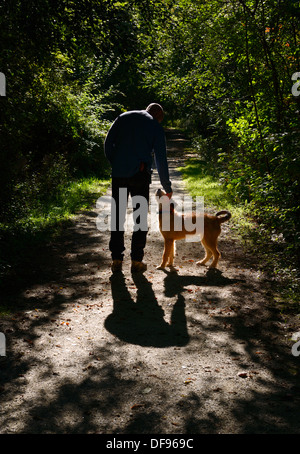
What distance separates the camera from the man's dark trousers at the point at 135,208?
6.07 meters

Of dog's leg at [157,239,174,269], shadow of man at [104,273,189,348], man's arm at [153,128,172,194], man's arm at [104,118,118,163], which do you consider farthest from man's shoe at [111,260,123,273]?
man's arm at [104,118,118,163]

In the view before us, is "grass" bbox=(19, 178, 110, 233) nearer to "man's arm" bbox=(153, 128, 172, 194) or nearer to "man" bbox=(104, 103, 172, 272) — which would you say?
"man" bbox=(104, 103, 172, 272)

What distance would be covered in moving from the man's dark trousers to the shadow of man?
65 cm

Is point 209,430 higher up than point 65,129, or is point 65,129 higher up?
point 65,129

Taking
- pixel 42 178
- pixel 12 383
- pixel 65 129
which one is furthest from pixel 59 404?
pixel 65 129

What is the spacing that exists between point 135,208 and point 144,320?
73.8 inches

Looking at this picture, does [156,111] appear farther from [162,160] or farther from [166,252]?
[166,252]

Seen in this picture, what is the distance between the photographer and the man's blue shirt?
5980mm

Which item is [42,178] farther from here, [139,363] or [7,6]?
[139,363]

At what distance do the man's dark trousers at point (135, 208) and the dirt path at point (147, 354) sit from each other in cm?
38

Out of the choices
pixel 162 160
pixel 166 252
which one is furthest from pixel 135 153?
pixel 166 252

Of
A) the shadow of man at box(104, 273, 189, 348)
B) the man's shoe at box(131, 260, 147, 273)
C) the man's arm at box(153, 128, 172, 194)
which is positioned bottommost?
the shadow of man at box(104, 273, 189, 348)

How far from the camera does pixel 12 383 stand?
3424mm

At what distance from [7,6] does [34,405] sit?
572cm
